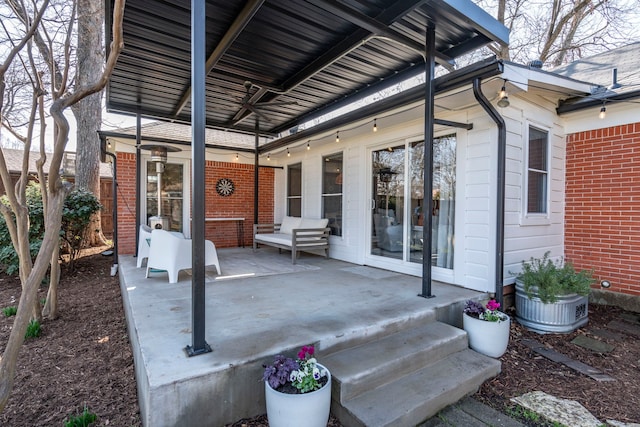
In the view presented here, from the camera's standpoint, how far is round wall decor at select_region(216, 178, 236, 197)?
7.98 meters

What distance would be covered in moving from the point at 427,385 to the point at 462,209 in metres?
2.53

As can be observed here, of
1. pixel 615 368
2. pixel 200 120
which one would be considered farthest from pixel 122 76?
pixel 615 368

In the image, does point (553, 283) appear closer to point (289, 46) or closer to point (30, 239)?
point (289, 46)

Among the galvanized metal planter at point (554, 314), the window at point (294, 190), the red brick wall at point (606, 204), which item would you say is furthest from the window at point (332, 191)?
the red brick wall at point (606, 204)

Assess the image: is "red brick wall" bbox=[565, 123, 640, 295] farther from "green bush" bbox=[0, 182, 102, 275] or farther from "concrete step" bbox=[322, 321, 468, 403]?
"green bush" bbox=[0, 182, 102, 275]

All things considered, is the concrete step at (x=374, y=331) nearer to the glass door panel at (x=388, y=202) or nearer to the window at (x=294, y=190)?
the glass door panel at (x=388, y=202)

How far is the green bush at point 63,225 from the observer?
5277mm

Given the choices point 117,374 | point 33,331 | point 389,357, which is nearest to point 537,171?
point 389,357

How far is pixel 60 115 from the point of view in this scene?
2.07m

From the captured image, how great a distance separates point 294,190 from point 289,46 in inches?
183

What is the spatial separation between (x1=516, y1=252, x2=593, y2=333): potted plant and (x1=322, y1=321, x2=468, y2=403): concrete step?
135 cm

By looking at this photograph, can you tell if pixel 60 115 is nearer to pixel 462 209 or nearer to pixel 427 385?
pixel 427 385

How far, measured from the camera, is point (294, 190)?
8227 mm

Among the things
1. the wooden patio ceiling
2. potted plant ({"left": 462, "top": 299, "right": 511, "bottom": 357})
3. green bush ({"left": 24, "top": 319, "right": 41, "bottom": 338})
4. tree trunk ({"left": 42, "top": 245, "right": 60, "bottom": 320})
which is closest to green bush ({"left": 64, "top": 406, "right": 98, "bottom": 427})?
green bush ({"left": 24, "top": 319, "right": 41, "bottom": 338})
